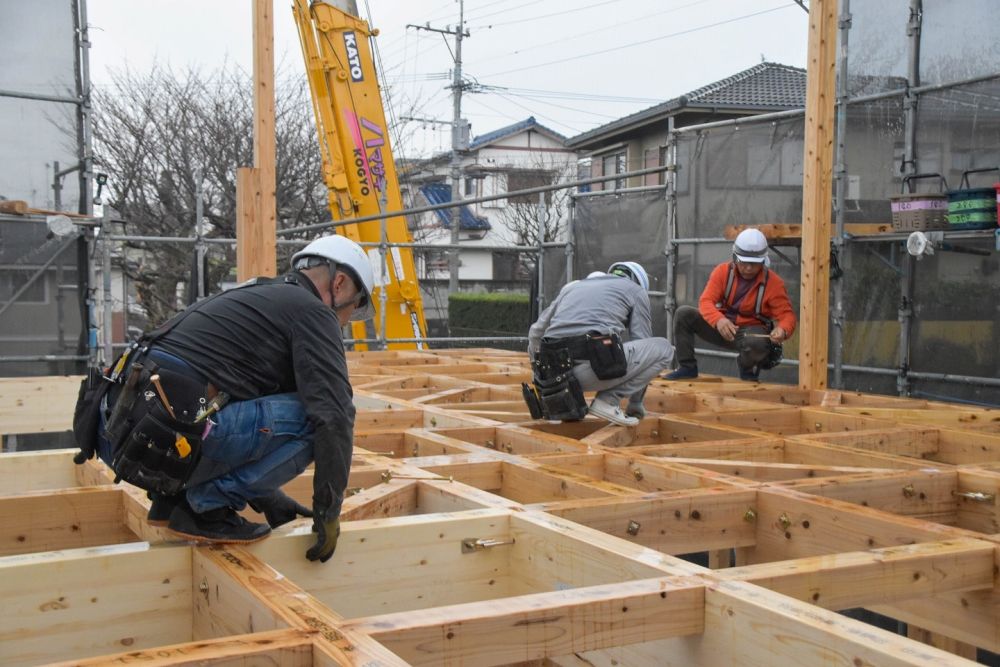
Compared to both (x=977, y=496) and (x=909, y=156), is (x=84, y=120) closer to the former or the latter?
(x=909, y=156)

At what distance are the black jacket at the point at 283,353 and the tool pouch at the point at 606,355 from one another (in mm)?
2327

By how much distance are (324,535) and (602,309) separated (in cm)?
263

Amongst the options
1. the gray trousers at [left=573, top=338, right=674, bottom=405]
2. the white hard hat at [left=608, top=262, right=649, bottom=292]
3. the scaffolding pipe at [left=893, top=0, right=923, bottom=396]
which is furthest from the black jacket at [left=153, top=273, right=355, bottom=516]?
the scaffolding pipe at [left=893, top=0, right=923, bottom=396]

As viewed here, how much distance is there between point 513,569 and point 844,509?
1132 mm

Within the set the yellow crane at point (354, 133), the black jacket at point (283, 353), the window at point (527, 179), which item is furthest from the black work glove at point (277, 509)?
the window at point (527, 179)

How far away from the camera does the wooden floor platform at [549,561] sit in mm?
2287

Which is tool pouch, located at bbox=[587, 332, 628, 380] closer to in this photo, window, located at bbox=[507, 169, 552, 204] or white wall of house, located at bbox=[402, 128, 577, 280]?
white wall of house, located at bbox=[402, 128, 577, 280]

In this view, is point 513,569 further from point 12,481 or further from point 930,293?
point 930,293

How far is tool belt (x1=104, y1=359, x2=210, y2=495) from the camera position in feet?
8.85

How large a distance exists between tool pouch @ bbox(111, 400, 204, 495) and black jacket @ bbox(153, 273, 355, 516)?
0.58 ft

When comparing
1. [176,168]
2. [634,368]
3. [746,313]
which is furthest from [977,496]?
[176,168]

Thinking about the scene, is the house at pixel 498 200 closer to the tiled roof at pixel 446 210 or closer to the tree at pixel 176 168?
the tiled roof at pixel 446 210

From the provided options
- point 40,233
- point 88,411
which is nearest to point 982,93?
point 88,411

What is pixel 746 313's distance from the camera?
728 cm
